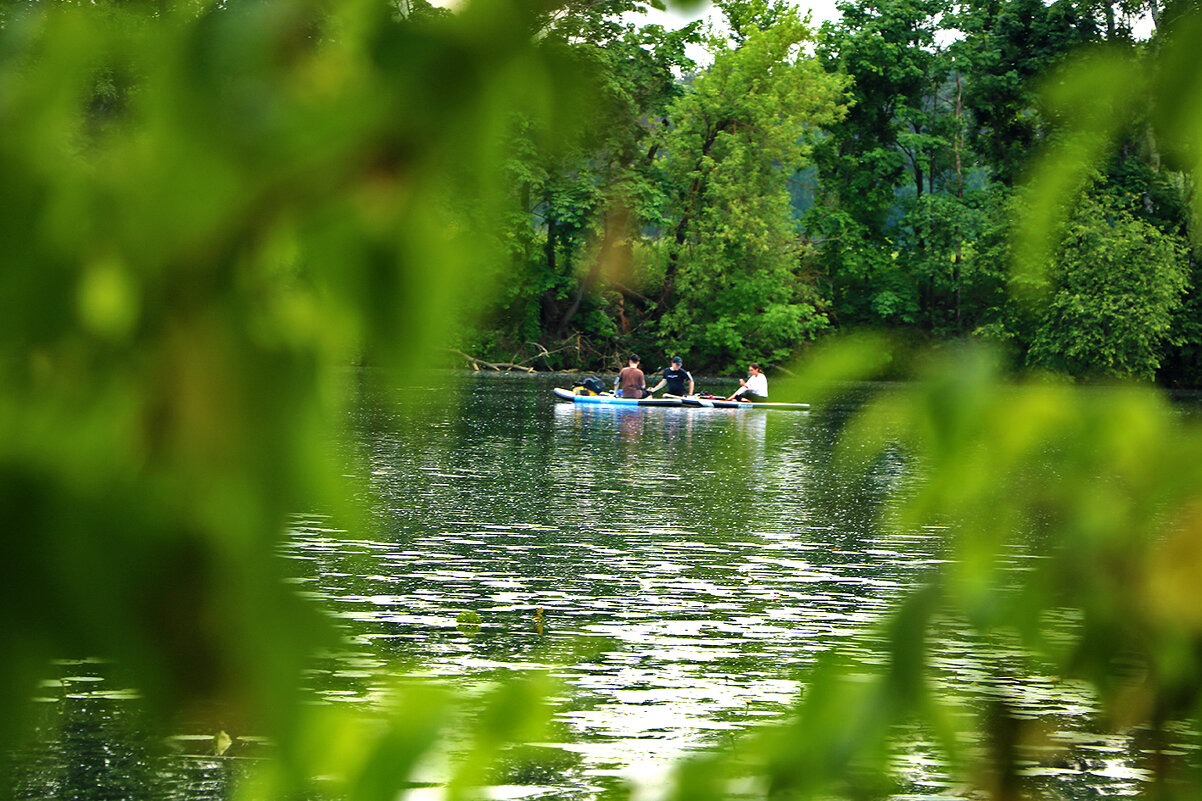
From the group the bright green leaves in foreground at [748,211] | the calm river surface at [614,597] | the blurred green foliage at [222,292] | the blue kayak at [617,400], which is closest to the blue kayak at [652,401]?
the blue kayak at [617,400]

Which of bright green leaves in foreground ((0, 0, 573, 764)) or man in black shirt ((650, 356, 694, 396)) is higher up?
bright green leaves in foreground ((0, 0, 573, 764))

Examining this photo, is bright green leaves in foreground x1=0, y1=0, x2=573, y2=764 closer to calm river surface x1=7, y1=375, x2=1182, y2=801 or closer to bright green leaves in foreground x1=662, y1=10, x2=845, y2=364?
calm river surface x1=7, y1=375, x2=1182, y2=801

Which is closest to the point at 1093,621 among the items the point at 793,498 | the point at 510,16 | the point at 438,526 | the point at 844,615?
the point at 510,16

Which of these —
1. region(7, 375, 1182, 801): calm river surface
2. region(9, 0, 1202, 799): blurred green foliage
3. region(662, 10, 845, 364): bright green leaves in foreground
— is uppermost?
region(662, 10, 845, 364): bright green leaves in foreground

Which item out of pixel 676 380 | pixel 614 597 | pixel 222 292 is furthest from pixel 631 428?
pixel 222 292

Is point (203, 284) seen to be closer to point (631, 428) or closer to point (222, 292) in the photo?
point (222, 292)

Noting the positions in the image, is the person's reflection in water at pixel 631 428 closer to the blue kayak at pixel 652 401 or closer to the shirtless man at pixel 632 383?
the blue kayak at pixel 652 401

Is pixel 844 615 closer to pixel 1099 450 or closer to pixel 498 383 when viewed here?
pixel 1099 450

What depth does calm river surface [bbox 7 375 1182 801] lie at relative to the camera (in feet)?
4.25

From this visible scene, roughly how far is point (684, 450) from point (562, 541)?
13.8 metres

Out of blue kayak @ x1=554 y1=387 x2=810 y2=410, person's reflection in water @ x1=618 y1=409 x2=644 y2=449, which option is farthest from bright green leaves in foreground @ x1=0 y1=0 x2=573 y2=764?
blue kayak @ x1=554 y1=387 x2=810 y2=410

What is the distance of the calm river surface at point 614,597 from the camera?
50.9 inches

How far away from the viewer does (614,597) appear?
Result: 13.3 meters

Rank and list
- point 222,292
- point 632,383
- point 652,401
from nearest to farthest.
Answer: point 222,292
point 652,401
point 632,383
